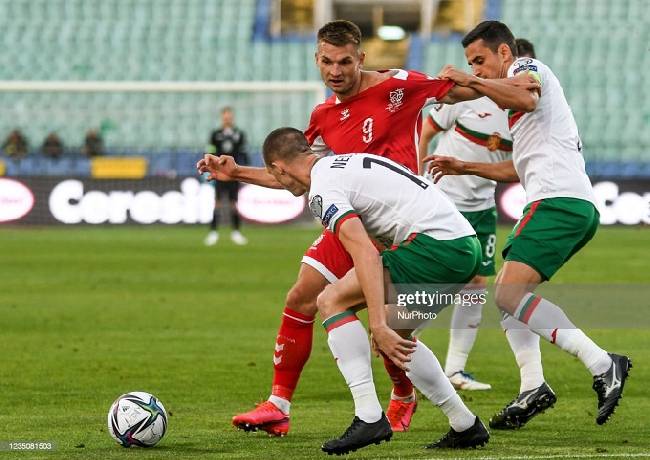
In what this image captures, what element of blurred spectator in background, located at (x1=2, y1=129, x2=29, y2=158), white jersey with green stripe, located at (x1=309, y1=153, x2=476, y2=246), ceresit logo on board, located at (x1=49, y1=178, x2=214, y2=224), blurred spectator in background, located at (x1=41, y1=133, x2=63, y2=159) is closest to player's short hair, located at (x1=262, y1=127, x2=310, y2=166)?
white jersey with green stripe, located at (x1=309, y1=153, x2=476, y2=246)

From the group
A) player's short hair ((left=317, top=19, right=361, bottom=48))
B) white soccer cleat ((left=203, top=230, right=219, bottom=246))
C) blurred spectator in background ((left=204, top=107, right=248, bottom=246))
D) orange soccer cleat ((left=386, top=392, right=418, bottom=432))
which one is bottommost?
white soccer cleat ((left=203, top=230, right=219, bottom=246))

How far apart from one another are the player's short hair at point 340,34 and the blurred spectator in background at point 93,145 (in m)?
19.7

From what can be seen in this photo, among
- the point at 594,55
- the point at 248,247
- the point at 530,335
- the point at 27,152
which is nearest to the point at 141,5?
the point at 27,152

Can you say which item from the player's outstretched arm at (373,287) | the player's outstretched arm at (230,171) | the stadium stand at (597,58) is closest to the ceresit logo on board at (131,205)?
the stadium stand at (597,58)

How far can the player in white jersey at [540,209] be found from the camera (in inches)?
262

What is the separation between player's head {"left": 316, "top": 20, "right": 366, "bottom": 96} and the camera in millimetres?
6527

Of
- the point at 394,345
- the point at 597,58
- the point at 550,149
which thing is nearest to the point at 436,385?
the point at 394,345

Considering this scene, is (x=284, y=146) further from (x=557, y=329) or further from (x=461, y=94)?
(x=557, y=329)

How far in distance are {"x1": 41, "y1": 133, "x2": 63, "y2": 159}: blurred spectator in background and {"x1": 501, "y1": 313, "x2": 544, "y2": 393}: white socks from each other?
19.7 metres

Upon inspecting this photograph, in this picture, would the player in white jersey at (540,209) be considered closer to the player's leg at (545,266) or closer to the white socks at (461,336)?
the player's leg at (545,266)

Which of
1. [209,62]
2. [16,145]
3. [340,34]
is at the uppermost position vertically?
[340,34]

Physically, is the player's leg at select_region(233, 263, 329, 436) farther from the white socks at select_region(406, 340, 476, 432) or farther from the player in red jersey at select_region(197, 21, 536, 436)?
the white socks at select_region(406, 340, 476, 432)

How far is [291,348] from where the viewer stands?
6.82m

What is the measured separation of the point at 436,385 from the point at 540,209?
4.52 feet
